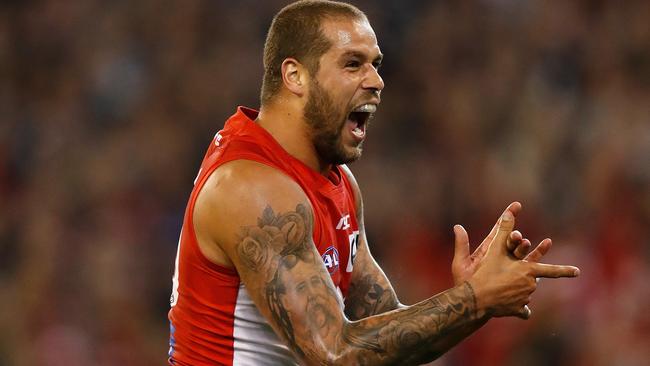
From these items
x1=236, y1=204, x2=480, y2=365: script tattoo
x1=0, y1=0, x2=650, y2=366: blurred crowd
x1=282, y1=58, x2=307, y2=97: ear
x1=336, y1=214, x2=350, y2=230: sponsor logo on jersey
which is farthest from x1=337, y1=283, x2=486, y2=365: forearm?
x1=0, y1=0, x2=650, y2=366: blurred crowd

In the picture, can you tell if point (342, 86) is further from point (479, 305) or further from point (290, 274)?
point (479, 305)

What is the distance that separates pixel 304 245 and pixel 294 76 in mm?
669

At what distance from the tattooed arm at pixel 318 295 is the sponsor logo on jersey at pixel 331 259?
0.94 ft

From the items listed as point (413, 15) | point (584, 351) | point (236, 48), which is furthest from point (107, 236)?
point (584, 351)

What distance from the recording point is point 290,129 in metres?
3.69

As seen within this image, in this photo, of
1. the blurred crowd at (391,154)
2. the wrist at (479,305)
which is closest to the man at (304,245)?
the wrist at (479,305)

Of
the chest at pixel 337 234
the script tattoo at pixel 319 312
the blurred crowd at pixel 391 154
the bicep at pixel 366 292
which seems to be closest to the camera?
the script tattoo at pixel 319 312

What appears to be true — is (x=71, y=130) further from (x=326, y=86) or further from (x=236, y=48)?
(x=326, y=86)

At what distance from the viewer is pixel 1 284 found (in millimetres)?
7531

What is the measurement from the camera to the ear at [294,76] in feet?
12.0

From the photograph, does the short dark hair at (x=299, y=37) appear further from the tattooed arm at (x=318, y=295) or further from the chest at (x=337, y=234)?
the tattooed arm at (x=318, y=295)

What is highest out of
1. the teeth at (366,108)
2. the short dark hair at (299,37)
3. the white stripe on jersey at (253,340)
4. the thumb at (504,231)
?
the short dark hair at (299,37)

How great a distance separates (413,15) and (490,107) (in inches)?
37.3

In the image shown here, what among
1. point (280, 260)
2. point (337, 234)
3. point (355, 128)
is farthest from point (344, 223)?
point (280, 260)
